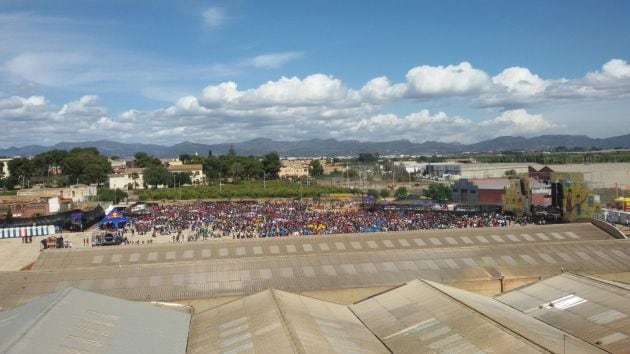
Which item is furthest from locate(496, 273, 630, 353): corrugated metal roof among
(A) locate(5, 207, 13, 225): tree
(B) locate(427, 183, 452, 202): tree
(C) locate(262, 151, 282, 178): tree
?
(C) locate(262, 151, 282, 178): tree

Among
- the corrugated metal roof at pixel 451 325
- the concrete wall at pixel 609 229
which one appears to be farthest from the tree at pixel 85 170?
the corrugated metal roof at pixel 451 325

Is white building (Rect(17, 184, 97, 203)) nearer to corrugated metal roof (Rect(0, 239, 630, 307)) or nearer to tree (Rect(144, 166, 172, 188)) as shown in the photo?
A: tree (Rect(144, 166, 172, 188))

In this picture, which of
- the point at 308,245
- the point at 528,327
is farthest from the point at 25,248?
the point at 528,327

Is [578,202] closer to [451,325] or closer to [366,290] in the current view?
[366,290]

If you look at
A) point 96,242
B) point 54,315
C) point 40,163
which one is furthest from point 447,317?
point 40,163

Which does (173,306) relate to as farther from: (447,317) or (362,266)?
(447,317)
